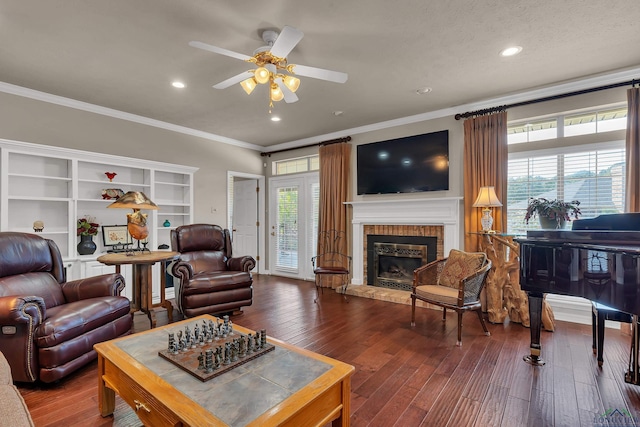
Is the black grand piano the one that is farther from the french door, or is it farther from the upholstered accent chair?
the french door

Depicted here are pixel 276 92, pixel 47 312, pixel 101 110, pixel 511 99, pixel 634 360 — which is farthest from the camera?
pixel 101 110

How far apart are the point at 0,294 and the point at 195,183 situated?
127 inches

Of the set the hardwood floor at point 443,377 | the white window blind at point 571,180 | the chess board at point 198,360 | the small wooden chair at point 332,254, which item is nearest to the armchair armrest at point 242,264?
the hardwood floor at point 443,377

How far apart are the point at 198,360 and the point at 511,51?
11.5 feet

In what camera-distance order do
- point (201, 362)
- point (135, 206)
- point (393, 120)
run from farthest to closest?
point (393, 120), point (135, 206), point (201, 362)

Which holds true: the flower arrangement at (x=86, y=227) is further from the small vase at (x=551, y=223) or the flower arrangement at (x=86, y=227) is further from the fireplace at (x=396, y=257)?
the small vase at (x=551, y=223)

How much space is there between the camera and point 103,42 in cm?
268

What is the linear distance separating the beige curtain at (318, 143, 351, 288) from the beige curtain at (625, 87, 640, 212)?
137 inches

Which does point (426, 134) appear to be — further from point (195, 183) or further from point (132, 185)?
point (132, 185)

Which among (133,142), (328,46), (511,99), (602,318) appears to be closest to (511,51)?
(511,99)

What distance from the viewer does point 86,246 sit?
3969 mm

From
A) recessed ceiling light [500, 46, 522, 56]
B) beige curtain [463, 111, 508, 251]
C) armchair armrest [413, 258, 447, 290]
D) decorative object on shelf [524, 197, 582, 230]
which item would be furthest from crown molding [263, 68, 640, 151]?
armchair armrest [413, 258, 447, 290]

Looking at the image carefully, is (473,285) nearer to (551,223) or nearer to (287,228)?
(551,223)

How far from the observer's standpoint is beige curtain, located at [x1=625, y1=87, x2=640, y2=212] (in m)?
3.08
